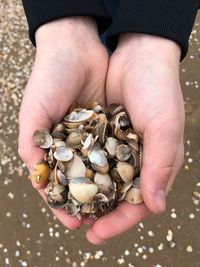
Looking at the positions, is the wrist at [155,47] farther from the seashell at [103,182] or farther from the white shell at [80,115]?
the seashell at [103,182]

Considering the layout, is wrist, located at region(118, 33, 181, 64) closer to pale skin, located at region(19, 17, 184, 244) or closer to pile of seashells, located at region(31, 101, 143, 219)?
pale skin, located at region(19, 17, 184, 244)

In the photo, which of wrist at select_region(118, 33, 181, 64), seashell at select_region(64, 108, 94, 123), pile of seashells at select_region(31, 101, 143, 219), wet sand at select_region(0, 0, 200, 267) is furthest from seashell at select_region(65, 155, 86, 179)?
wet sand at select_region(0, 0, 200, 267)

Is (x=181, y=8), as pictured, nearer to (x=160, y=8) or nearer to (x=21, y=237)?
(x=160, y=8)

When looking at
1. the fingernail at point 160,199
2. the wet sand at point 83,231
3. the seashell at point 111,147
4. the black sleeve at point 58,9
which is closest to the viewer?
the fingernail at point 160,199

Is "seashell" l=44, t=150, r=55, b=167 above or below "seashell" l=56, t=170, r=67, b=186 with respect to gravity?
above

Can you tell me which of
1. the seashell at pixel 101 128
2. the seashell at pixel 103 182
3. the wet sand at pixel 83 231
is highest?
the seashell at pixel 101 128

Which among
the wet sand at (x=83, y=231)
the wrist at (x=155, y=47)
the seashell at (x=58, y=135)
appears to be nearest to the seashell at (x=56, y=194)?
the seashell at (x=58, y=135)

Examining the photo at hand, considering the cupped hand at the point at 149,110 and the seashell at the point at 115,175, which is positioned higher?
the cupped hand at the point at 149,110

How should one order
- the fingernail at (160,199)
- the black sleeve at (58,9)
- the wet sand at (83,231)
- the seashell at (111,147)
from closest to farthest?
the fingernail at (160,199) < the seashell at (111,147) < the black sleeve at (58,9) < the wet sand at (83,231)

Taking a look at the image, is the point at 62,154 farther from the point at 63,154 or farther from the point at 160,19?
the point at 160,19
